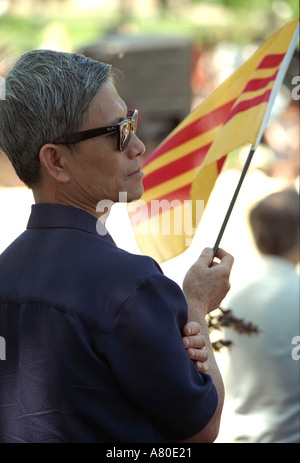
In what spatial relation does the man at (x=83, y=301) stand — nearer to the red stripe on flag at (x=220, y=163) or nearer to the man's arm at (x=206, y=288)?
the man's arm at (x=206, y=288)

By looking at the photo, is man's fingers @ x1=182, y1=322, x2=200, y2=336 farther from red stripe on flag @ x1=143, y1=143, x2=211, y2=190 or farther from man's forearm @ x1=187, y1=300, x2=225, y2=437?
red stripe on flag @ x1=143, y1=143, x2=211, y2=190

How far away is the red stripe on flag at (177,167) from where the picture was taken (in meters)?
2.65

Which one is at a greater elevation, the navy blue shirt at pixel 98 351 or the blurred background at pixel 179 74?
the blurred background at pixel 179 74

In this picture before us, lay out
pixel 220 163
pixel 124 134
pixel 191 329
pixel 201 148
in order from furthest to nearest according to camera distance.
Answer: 1. pixel 201 148
2. pixel 220 163
3. pixel 124 134
4. pixel 191 329

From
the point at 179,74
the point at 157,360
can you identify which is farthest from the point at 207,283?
the point at 179,74

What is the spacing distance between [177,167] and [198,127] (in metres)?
0.16

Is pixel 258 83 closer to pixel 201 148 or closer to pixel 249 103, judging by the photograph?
pixel 249 103

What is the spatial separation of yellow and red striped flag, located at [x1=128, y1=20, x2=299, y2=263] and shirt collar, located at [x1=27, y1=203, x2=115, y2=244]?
75 cm

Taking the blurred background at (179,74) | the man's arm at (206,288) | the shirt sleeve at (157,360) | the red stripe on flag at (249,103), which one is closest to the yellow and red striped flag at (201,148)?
the red stripe on flag at (249,103)

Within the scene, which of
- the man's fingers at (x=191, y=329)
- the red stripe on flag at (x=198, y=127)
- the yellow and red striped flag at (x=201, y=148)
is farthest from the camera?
the red stripe on flag at (x=198, y=127)

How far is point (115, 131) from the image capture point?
5.31 ft

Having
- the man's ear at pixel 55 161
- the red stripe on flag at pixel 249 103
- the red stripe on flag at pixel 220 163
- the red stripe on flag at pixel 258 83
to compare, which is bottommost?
the man's ear at pixel 55 161

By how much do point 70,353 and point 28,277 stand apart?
0.19 m

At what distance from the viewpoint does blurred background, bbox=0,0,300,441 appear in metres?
6.53
